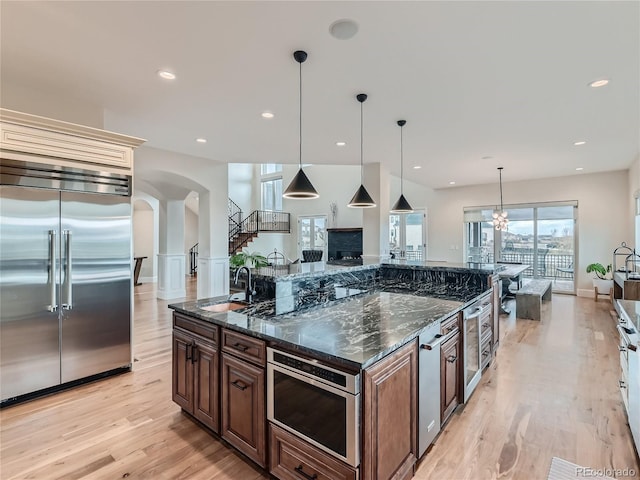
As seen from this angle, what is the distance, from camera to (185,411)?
2551mm

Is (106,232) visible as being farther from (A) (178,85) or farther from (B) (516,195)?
(B) (516,195)

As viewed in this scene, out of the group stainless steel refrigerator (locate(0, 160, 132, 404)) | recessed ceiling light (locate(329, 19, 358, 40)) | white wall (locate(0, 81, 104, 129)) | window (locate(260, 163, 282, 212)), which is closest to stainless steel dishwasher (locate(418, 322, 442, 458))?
recessed ceiling light (locate(329, 19, 358, 40))

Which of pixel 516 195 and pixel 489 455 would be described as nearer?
pixel 489 455

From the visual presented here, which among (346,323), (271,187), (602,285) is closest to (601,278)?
(602,285)

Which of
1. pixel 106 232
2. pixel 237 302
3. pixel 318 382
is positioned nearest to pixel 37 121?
pixel 106 232

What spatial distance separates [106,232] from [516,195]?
9089 millimetres

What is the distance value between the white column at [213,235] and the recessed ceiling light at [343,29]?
4.31m

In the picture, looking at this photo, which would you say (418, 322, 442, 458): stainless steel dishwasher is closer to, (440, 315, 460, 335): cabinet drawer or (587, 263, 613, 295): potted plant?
(440, 315, 460, 335): cabinet drawer

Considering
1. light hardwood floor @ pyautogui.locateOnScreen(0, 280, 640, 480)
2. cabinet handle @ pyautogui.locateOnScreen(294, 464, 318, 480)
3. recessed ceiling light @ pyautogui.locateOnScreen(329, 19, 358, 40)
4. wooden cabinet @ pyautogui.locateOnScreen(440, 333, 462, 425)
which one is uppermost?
recessed ceiling light @ pyautogui.locateOnScreen(329, 19, 358, 40)

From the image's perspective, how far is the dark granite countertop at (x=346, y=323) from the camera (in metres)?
1.55

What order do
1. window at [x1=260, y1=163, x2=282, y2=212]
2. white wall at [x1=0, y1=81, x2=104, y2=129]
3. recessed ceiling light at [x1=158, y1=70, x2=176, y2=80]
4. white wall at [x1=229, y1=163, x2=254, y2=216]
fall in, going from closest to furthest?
recessed ceiling light at [x1=158, y1=70, x2=176, y2=80] < white wall at [x1=0, y1=81, x2=104, y2=129] < white wall at [x1=229, y1=163, x2=254, y2=216] < window at [x1=260, y1=163, x2=282, y2=212]

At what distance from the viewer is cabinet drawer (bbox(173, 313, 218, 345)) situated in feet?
7.00

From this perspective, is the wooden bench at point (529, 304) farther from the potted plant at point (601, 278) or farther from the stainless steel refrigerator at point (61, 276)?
the stainless steel refrigerator at point (61, 276)

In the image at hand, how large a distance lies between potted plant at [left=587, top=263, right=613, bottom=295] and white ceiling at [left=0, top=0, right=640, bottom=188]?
3518mm
